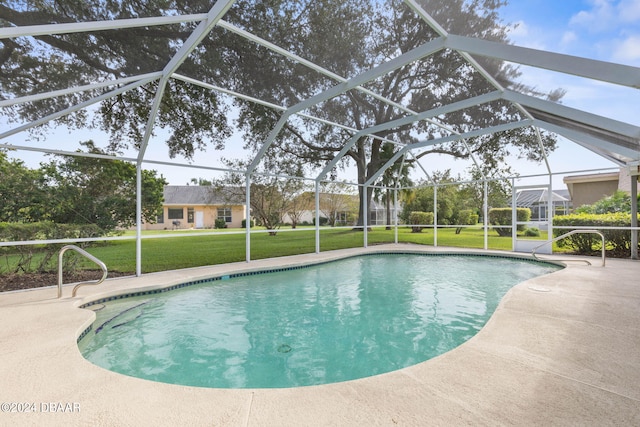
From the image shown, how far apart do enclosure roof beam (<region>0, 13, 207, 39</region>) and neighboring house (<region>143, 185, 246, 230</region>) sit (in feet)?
37.1

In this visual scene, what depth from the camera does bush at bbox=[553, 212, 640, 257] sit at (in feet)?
29.2

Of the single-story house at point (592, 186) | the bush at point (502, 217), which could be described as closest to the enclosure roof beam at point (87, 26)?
the bush at point (502, 217)

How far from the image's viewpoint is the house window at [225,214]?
56.3 ft

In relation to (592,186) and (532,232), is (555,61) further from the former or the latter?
(592,186)

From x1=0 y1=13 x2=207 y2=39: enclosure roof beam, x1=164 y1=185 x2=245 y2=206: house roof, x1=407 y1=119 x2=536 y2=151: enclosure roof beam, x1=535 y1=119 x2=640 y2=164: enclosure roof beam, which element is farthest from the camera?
x1=164 y1=185 x2=245 y2=206: house roof

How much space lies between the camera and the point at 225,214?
1775 cm

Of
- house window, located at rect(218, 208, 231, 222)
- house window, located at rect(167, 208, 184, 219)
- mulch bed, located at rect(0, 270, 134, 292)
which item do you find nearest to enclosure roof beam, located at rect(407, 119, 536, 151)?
mulch bed, located at rect(0, 270, 134, 292)

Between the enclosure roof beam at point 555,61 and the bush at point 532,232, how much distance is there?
8468 mm

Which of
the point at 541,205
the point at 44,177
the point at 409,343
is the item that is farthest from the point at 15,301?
the point at 541,205

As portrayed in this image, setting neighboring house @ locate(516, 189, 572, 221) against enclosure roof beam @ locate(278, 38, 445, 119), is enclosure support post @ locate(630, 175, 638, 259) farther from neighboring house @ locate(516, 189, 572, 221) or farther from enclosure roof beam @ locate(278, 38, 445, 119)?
enclosure roof beam @ locate(278, 38, 445, 119)

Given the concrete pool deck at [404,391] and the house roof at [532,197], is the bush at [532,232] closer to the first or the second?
→ the house roof at [532,197]

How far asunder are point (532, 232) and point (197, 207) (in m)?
15.0

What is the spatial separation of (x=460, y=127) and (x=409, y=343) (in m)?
6.98

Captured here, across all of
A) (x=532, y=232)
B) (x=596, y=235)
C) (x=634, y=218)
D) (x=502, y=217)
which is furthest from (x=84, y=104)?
(x=502, y=217)
